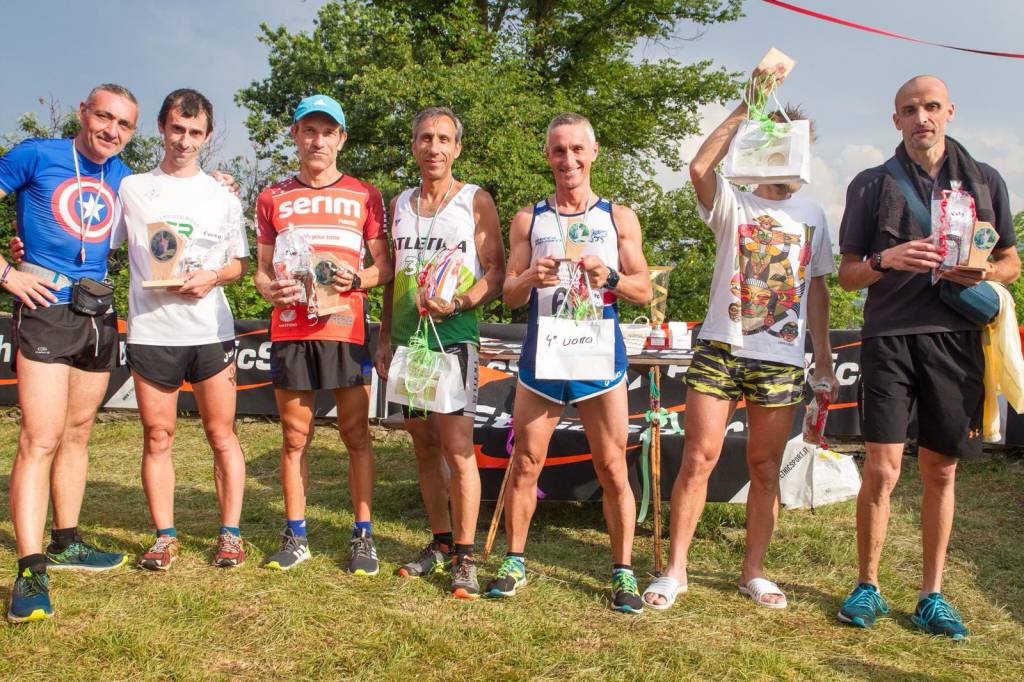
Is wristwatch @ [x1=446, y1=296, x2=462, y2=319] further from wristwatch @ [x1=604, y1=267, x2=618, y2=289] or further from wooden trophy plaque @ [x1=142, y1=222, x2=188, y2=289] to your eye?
wooden trophy plaque @ [x1=142, y1=222, x2=188, y2=289]

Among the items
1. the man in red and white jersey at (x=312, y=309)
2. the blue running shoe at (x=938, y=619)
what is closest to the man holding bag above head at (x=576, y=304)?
the man in red and white jersey at (x=312, y=309)

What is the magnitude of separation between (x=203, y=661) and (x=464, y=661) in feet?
2.99

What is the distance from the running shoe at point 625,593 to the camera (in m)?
3.23

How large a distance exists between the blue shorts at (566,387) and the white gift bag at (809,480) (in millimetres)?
2269

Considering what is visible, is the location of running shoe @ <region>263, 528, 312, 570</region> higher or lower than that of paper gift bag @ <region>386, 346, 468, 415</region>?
lower

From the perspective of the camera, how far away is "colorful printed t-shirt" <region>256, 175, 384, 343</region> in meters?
3.50

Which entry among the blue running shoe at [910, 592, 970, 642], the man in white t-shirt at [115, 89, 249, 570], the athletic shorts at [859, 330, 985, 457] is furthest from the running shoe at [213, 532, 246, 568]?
the blue running shoe at [910, 592, 970, 642]

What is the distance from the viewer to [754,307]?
326 centimetres

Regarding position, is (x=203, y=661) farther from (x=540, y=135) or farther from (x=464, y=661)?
(x=540, y=135)

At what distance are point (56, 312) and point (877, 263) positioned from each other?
133 inches

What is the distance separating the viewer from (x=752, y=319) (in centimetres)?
325

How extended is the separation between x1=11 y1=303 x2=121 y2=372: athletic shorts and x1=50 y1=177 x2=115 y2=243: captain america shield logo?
0.35 metres

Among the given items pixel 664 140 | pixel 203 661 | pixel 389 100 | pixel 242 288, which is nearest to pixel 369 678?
pixel 203 661

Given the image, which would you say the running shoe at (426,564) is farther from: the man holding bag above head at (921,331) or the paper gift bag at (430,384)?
the man holding bag above head at (921,331)
